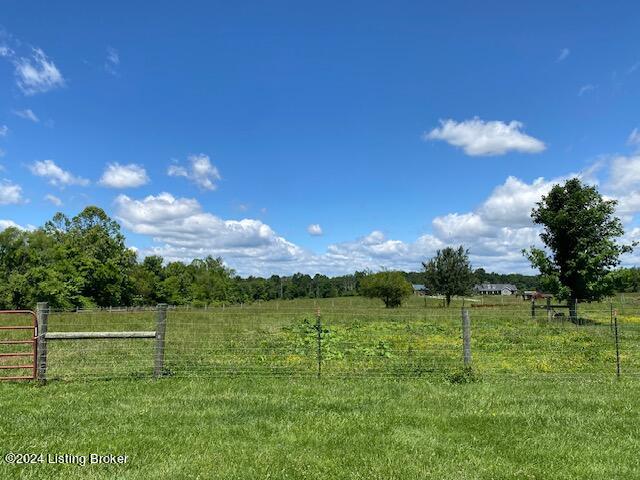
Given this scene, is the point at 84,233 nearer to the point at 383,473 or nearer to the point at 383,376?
the point at 383,376

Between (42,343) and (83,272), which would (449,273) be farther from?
(42,343)

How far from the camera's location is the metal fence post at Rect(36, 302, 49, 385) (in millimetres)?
9742

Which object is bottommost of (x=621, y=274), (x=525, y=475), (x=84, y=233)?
(x=525, y=475)

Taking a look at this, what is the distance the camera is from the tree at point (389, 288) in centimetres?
6650

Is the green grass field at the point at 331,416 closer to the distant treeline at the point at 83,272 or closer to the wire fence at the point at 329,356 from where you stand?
the wire fence at the point at 329,356

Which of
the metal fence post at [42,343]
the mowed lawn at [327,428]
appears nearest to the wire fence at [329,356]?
the metal fence post at [42,343]

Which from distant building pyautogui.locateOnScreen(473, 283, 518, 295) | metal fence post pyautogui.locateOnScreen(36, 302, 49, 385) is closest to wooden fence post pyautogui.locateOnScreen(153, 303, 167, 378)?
metal fence post pyautogui.locateOnScreen(36, 302, 49, 385)

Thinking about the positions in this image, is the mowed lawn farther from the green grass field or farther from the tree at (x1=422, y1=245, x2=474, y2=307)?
the tree at (x1=422, y1=245, x2=474, y2=307)

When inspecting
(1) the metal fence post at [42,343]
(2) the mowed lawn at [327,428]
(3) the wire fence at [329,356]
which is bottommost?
(2) the mowed lawn at [327,428]

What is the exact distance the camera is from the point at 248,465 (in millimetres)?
5191

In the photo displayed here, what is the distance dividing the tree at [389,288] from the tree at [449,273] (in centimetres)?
787

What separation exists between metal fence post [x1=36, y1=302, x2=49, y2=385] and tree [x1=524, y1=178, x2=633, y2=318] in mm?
24926

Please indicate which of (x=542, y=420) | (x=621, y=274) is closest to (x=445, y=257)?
(x=621, y=274)

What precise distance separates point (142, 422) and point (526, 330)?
52.3 feet
